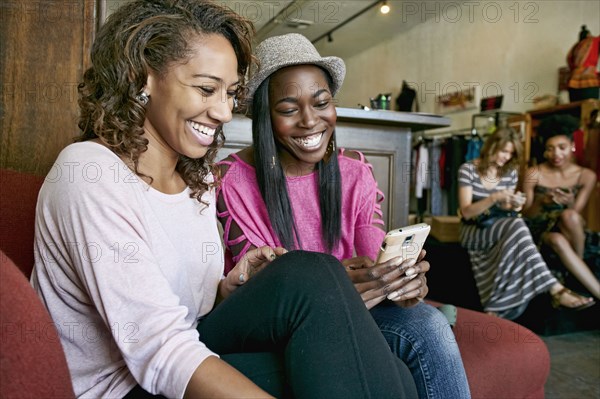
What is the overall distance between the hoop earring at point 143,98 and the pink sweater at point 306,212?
39cm

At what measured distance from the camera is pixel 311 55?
1.26 meters

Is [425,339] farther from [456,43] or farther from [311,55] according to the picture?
[456,43]

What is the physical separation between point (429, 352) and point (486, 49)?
4440 millimetres

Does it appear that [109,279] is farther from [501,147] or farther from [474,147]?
[474,147]

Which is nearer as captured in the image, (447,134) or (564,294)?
(564,294)

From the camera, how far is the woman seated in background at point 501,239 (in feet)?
8.61

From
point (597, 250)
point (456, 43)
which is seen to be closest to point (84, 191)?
point (597, 250)

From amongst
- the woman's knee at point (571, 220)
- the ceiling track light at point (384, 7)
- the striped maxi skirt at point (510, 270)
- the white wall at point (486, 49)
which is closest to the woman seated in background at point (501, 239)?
the striped maxi skirt at point (510, 270)

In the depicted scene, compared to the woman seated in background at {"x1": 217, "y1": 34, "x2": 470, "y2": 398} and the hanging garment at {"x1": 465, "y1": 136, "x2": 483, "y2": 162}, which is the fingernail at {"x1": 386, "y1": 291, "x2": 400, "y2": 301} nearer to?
the woman seated in background at {"x1": 217, "y1": 34, "x2": 470, "y2": 398}

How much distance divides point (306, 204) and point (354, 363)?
69 cm

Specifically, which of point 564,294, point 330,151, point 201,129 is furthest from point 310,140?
point 564,294

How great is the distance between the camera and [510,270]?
8.80 feet

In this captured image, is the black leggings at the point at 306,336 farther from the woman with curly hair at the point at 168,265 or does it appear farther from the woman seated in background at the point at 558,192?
the woman seated in background at the point at 558,192

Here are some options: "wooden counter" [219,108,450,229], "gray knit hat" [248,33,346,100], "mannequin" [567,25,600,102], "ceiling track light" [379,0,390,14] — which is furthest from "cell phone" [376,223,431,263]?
"ceiling track light" [379,0,390,14]
